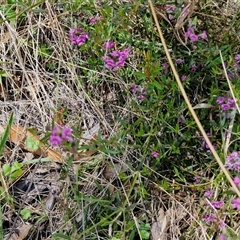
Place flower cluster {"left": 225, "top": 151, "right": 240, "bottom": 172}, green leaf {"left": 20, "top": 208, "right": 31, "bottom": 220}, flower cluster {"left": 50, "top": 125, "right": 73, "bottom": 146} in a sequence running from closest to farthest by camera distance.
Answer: flower cluster {"left": 50, "top": 125, "right": 73, "bottom": 146}
flower cluster {"left": 225, "top": 151, "right": 240, "bottom": 172}
green leaf {"left": 20, "top": 208, "right": 31, "bottom": 220}

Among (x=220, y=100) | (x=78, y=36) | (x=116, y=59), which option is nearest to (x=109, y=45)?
(x=116, y=59)

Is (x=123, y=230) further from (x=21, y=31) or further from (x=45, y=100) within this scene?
(x=21, y=31)

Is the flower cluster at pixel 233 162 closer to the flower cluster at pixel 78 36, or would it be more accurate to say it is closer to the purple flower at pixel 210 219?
the purple flower at pixel 210 219

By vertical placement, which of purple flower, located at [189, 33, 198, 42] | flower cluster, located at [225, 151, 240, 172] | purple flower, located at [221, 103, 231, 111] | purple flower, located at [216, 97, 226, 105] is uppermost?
purple flower, located at [189, 33, 198, 42]

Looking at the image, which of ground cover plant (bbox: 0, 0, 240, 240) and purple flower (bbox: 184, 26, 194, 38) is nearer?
ground cover plant (bbox: 0, 0, 240, 240)

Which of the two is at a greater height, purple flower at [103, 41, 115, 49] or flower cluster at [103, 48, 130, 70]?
purple flower at [103, 41, 115, 49]

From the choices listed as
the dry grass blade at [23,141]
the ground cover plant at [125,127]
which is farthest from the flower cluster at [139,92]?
the dry grass blade at [23,141]

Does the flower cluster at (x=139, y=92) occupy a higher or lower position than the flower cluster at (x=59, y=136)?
lower

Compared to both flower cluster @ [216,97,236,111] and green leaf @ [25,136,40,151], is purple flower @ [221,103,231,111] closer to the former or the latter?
flower cluster @ [216,97,236,111]

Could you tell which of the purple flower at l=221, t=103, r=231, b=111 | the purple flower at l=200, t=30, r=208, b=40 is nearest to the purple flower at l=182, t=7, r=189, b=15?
the purple flower at l=200, t=30, r=208, b=40
